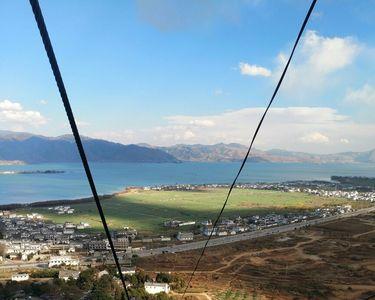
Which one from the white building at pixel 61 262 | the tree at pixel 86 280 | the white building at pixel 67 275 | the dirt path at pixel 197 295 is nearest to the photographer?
the dirt path at pixel 197 295

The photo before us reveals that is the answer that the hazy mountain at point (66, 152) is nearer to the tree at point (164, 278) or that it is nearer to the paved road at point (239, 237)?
the paved road at point (239, 237)

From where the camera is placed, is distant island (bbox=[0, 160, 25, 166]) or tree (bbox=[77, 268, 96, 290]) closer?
tree (bbox=[77, 268, 96, 290])

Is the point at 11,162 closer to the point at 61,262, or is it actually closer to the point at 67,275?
the point at 61,262

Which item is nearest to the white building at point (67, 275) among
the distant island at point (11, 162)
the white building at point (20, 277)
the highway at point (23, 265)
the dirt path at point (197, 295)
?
the white building at point (20, 277)

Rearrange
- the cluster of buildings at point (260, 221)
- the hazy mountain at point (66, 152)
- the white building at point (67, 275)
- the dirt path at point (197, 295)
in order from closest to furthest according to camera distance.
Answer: the dirt path at point (197, 295) < the white building at point (67, 275) < the cluster of buildings at point (260, 221) < the hazy mountain at point (66, 152)

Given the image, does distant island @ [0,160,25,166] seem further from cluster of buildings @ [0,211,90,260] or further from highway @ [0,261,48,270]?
highway @ [0,261,48,270]

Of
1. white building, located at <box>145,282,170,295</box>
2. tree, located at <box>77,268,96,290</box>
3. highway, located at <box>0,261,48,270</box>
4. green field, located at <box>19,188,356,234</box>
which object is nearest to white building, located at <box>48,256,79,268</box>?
highway, located at <box>0,261,48,270</box>

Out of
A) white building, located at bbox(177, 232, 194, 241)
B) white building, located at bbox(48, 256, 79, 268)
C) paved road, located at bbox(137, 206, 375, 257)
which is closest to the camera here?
white building, located at bbox(48, 256, 79, 268)
